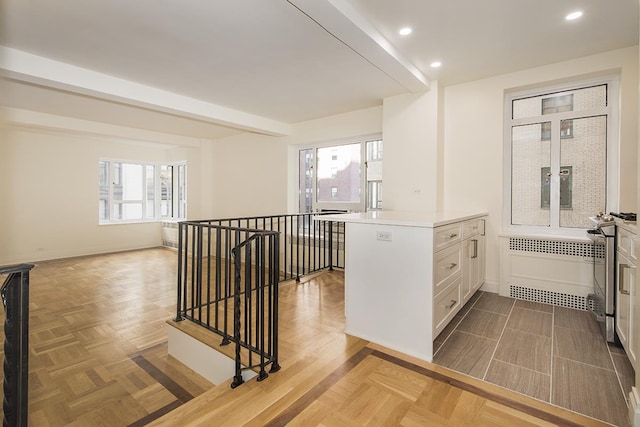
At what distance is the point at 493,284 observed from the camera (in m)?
3.52

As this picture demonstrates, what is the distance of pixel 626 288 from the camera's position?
6.38 ft

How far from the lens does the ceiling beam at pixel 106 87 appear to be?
108 inches

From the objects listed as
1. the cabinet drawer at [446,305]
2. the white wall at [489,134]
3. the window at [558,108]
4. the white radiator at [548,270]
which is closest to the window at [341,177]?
the white wall at [489,134]

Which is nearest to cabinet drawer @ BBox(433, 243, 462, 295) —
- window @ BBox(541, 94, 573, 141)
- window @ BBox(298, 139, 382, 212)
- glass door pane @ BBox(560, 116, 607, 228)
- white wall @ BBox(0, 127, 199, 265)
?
glass door pane @ BBox(560, 116, 607, 228)

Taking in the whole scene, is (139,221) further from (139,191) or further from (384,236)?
(384,236)

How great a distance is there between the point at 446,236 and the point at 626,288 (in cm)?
112

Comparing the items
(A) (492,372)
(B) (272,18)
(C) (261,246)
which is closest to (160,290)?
(C) (261,246)

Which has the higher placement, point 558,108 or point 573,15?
point 573,15

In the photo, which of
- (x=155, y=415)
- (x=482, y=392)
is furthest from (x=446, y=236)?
(x=155, y=415)

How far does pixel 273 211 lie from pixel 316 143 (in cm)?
149

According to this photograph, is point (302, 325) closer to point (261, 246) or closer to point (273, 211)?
point (261, 246)

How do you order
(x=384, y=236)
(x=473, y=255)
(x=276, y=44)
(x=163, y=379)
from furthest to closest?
(x=473, y=255), (x=276, y=44), (x=163, y=379), (x=384, y=236)

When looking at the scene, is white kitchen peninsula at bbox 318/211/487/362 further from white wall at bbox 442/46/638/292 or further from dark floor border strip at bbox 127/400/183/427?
dark floor border strip at bbox 127/400/183/427

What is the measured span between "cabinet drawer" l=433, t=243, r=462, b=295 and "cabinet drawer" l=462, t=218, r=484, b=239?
0.63 feet
